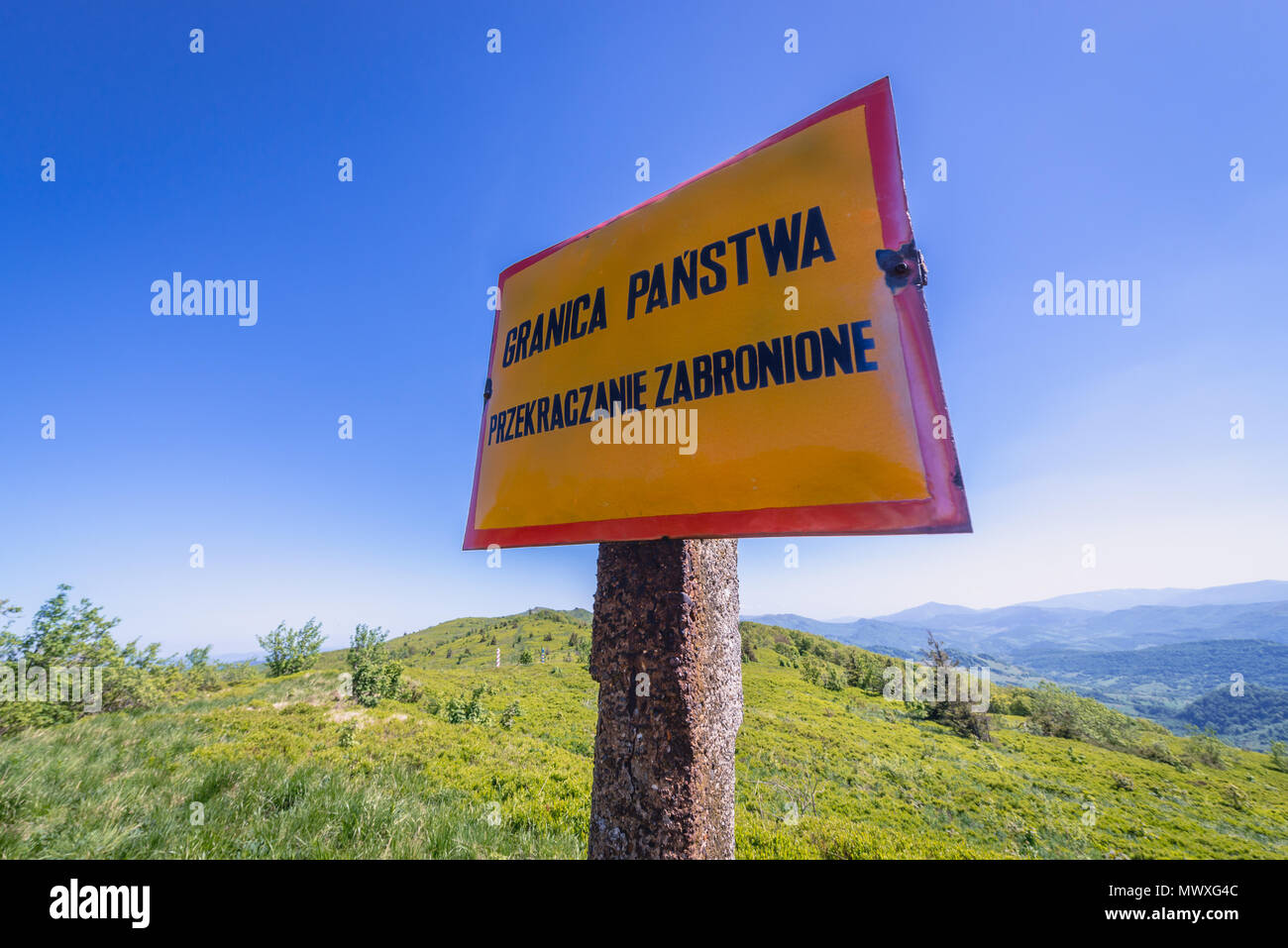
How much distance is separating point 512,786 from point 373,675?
15.7 metres

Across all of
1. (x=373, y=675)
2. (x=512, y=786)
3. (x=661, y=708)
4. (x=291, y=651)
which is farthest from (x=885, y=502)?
(x=291, y=651)

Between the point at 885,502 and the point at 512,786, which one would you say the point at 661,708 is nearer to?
the point at 885,502

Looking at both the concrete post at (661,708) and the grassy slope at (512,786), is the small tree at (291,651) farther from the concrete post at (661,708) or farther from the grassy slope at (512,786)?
the concrete post at (661,708)

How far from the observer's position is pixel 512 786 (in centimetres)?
754

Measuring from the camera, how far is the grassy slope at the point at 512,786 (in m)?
3.81

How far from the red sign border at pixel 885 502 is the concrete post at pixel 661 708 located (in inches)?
15.1

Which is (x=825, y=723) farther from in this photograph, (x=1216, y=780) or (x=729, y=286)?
(x=1216, y=780)

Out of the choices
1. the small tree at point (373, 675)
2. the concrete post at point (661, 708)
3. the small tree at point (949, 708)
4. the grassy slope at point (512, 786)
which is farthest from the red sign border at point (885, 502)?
the small tree at point (949, 708)

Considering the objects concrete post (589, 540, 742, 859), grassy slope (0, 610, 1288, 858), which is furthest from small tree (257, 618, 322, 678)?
concrete post (589, 540, 742, 859)

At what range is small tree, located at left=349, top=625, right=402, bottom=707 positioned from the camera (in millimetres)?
18594

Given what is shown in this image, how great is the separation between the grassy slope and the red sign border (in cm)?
375
